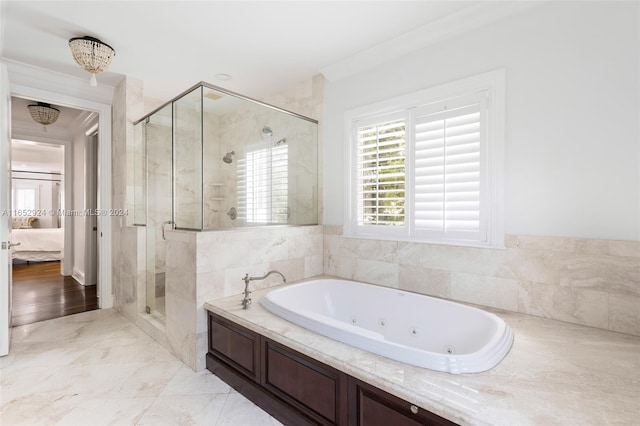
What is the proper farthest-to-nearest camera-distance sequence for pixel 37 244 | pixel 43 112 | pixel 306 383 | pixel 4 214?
pixel 37 244
pixel 43 112
pixel 4 214
pixel 306 383

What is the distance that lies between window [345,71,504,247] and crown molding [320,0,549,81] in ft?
1.19

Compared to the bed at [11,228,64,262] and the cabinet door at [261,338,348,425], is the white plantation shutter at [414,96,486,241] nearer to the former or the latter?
the cabinet door at [261,338,348,425]

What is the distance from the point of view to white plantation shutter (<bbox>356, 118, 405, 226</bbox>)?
2566 millimetres

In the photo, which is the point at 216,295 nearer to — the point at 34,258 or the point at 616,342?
the point at 616,342

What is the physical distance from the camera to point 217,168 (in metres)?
2.67

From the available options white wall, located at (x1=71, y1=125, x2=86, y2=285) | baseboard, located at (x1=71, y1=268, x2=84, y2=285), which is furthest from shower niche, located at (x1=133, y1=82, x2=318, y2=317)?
baseboard, located at (x1=71, y1=268, x2=84, y2=285)

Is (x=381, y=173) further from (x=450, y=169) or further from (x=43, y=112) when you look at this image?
(x=43, y=112)

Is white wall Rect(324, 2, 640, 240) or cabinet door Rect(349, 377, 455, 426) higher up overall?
white wall Rect(324, 2, 640, 240)

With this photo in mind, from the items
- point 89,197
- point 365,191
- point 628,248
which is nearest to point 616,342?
point 628,248

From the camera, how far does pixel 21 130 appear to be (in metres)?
4.44

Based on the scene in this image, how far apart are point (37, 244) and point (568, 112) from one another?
838cm

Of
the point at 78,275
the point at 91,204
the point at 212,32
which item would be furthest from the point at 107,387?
the point at 78,275

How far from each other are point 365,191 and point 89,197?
4.25 m

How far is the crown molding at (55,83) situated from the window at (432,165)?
9.07ft
